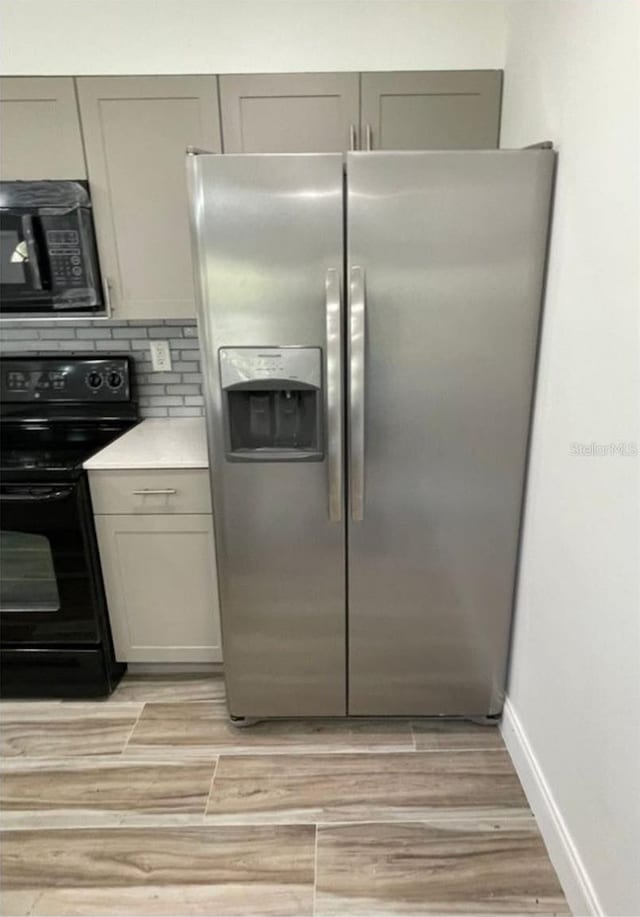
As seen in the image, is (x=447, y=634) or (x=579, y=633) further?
(x=447, y=634)

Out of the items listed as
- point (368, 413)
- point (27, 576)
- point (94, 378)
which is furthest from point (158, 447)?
point (368, 413)

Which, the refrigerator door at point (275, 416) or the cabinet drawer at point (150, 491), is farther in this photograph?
the cabinet drawer at point (150, 491)

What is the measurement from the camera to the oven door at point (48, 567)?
187 centimetres

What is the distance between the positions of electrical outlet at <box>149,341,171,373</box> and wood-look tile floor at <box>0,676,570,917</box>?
1.34 metres

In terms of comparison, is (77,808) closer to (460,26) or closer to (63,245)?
(63,245)

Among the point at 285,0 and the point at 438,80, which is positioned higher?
the point at 285,0

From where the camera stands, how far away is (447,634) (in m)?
1.83

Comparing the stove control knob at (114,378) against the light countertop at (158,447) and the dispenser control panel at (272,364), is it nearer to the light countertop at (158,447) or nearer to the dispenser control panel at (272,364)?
the light countertop at (158,447)

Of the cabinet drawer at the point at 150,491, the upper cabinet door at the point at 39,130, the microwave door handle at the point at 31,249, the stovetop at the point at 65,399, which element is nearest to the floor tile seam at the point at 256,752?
the cabinet drawer at the point at 150,491

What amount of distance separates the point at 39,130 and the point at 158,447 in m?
1.14

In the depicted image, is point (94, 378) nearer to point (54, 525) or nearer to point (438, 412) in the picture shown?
point (54, 525)

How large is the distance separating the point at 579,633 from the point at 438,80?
5.75 ft

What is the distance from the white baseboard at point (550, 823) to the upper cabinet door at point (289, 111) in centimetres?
202

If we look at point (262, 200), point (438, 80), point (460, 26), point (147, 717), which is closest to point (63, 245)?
point (262, 200)
